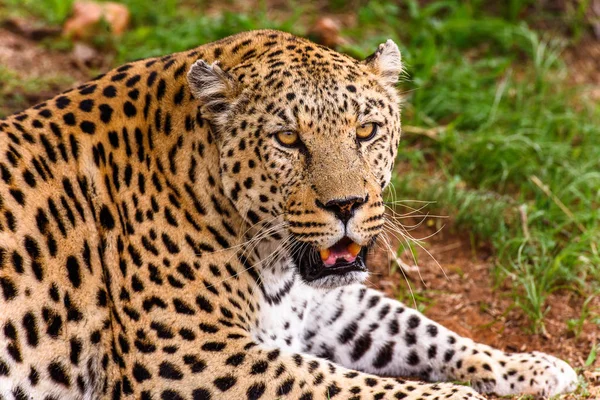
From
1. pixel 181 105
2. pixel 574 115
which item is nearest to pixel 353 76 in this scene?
pixel 181 105

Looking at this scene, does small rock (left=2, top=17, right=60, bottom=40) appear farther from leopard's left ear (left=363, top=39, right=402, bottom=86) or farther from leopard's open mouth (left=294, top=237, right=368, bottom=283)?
leopard's open mouth (left=294, top=237, right=368, bottom=283)

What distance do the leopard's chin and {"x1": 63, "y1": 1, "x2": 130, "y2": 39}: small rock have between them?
593 centimetres

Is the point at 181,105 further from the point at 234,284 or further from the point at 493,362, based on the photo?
the point at 493,362

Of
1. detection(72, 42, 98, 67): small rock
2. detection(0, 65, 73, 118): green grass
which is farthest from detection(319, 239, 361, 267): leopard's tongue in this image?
detection(72, 42, 98, 67): small rock

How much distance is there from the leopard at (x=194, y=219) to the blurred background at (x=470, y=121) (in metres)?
0.75

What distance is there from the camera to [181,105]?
5.67m

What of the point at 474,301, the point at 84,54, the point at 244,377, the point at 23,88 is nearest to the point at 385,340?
the point at 474,301

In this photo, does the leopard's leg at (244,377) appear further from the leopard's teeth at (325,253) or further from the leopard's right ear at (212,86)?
the leopard's right ear at (212,86)

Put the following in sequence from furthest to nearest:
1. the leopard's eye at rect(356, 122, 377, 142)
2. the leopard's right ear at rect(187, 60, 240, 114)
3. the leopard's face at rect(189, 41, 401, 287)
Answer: the leopard's eye at rect(356, 122, 377, 142) → the leopard's right ear at rect(187, 60, 240, 114) → the leopard's face at rect(189, 41, 401, 287)

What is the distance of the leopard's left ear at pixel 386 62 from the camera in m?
5.77

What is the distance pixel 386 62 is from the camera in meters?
5.79

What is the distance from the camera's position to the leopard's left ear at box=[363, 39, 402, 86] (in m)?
5.77

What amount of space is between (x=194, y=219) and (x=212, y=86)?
32.0 inches

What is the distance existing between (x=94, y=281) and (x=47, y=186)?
0.63 metres
